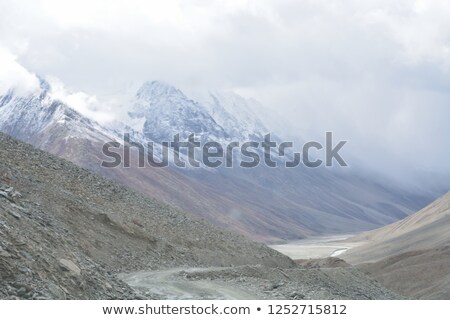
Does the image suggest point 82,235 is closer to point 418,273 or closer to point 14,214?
point 14,214

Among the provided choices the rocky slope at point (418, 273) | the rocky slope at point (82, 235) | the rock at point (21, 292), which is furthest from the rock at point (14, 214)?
the rocky slope at point (418, 273)

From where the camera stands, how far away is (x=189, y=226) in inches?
2109

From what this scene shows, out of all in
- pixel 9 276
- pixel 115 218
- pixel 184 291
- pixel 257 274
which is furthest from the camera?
pixel 115 218

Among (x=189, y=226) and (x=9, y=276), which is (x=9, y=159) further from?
(x=9, y=276)

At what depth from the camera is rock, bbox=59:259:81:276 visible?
23.6 metres

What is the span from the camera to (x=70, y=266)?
24.1 metres

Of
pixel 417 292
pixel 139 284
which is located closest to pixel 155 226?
pixel 139 284

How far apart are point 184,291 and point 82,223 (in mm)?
12970

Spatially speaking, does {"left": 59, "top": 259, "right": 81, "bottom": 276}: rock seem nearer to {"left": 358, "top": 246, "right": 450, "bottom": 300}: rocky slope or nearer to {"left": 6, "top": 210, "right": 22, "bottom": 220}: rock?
{"left": 6, "top": 210, "right": 22, "bottom": 220}: rock

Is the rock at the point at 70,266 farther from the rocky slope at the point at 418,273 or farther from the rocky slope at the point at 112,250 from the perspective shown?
the rocky slope at the point at 418,273

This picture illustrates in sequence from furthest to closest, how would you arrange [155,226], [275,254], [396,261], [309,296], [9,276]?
1. [396,261]
2. [275,254]
3. [155,226]
4. [309,296]
5. [9,276]

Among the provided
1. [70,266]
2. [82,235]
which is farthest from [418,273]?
[70,266]

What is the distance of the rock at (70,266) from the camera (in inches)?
929

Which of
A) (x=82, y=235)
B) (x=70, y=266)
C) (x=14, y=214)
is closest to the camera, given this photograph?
(x=70, y=266)
